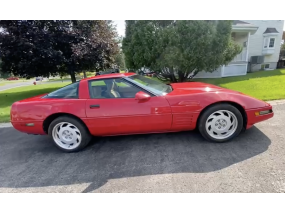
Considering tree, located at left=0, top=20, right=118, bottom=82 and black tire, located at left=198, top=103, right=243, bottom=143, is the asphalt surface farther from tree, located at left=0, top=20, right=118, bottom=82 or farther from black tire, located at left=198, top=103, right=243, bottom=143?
tree, located at left=0, top=20, right=118, bottom=82

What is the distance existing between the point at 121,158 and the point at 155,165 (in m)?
0.59

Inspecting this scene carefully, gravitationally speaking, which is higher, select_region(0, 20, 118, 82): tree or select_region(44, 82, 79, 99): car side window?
select_region(0, 20, 118, 82): tree

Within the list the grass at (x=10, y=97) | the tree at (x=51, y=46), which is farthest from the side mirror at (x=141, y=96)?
the tree at (x=51, y=46)

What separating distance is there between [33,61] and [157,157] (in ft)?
28.6

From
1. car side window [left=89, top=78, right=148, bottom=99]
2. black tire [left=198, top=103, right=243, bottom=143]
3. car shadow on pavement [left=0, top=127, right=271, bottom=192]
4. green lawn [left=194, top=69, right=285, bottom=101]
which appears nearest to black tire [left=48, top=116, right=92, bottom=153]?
car shadow on pavement [left=0, top=127, right=271, bottom=192]

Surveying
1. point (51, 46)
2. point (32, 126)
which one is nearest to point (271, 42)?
point (51, 46)

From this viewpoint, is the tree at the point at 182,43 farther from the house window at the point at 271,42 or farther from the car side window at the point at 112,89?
the house window at the point at 271,42

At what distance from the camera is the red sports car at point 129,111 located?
8.69 ft

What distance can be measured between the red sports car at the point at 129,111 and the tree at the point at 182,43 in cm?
481

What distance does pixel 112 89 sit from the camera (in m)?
2.92

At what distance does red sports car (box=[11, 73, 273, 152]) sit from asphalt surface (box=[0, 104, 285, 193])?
294mm

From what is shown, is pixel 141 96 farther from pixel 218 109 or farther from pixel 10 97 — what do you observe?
pixel 10 97

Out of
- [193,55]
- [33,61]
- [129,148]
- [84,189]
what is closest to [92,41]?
[33,61]

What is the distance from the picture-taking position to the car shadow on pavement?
221 centimetres
